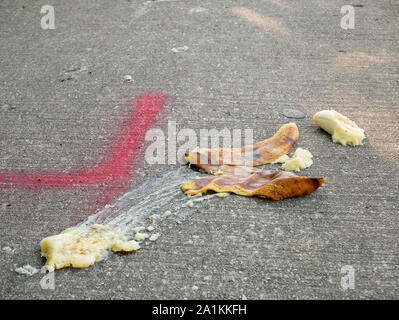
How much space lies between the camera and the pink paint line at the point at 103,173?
2.39 meters

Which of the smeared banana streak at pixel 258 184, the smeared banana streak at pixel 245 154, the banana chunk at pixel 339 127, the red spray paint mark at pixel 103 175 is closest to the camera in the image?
the smeared banana streak at pixel 258 184

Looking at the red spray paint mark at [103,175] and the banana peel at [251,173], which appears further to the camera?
the red spray paint mark at [103,175]

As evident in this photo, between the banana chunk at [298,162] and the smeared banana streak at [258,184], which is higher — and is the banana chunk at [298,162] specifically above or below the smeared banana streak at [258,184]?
above

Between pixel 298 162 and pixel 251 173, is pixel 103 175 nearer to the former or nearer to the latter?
pixel 251 173

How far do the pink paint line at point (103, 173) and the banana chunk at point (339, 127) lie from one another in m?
1.11

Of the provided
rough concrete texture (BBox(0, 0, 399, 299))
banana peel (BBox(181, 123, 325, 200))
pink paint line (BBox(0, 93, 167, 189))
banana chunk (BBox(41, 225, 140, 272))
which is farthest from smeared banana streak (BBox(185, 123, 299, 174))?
banana chunk (BBox(41, 225, 140, 272))

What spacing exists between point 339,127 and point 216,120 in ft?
2.54

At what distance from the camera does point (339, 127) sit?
2.66 m

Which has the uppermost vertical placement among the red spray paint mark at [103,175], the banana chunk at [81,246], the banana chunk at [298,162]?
the banana chunk at [298,162]

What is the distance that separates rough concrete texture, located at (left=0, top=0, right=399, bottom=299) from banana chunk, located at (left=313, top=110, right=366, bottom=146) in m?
0.08

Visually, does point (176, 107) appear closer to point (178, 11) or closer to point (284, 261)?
point (284, 261)

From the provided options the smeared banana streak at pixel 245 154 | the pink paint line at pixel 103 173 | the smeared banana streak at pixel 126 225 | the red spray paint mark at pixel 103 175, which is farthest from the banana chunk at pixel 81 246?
the smeared banana streak at pixel 245 154

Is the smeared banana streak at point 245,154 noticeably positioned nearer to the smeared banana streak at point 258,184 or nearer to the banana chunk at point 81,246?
the smeared banana streak at point 258,184

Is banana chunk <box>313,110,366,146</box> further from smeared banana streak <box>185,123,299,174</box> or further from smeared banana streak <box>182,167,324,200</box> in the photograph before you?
smeared banana streak <box>182,167,324,200</box>
